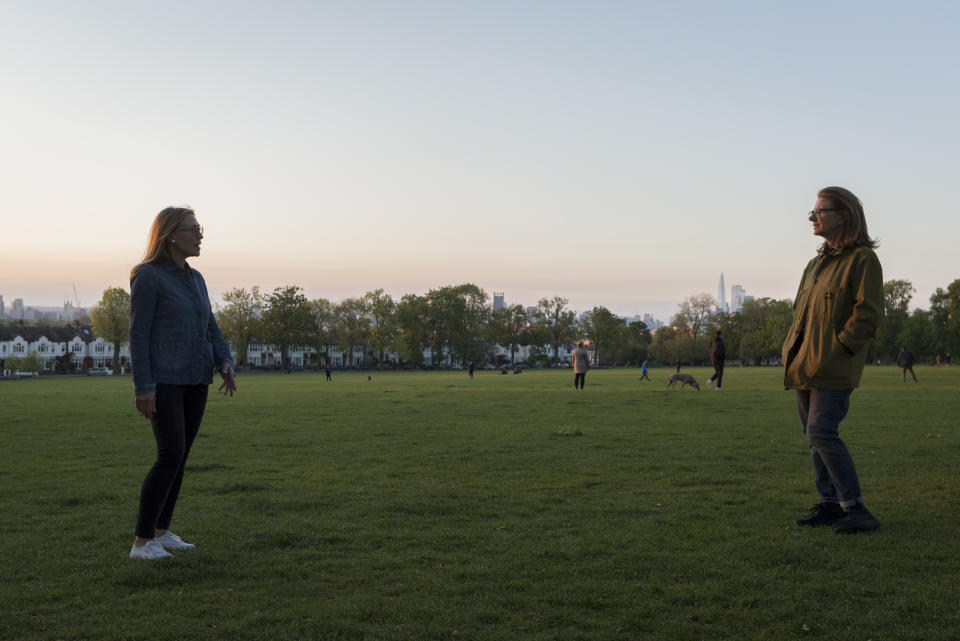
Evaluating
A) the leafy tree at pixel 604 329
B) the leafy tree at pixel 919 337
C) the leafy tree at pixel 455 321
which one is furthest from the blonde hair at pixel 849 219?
the leafy tree at pixel 604 329

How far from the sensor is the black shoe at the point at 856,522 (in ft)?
18.9

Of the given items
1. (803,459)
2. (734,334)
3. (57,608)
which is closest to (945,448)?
(803,459)

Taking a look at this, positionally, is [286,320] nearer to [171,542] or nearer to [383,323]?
[383,323]

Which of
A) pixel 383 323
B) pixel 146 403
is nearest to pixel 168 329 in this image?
pixel 146 403

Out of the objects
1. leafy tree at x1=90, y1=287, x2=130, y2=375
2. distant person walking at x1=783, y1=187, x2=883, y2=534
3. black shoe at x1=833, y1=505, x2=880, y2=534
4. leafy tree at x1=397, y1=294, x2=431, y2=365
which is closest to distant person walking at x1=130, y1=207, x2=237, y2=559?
distant person walking at x1=783, y1=187, x2=883, y2=534

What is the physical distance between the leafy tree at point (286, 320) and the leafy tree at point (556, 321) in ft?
165

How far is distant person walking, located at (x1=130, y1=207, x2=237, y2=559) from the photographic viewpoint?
525 centimetres

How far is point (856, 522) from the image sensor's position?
5.77 metres

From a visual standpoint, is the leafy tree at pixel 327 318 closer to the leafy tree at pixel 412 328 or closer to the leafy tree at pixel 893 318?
the leafy tree at pixel 412 328

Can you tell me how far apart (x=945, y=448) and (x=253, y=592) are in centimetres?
1041

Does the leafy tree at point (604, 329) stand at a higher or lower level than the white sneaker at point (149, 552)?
higher

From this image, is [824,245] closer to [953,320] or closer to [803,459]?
[803,459]

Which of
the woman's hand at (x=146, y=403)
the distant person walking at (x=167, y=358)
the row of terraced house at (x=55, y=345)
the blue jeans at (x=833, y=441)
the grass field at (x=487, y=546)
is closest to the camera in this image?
the grass field at (x=487, y=546)

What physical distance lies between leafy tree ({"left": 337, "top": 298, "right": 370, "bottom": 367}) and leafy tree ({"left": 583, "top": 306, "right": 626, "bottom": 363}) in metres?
45.2
